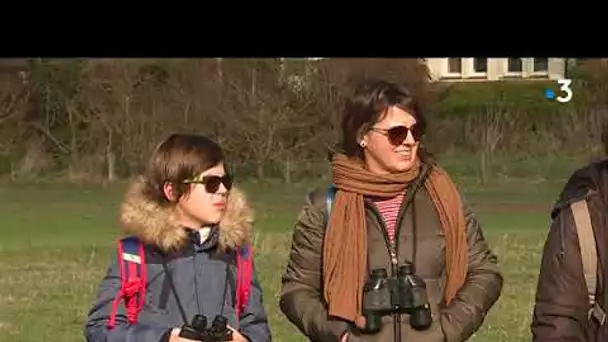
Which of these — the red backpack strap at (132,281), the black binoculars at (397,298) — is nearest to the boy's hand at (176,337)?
the red backpack strap at (132,281)

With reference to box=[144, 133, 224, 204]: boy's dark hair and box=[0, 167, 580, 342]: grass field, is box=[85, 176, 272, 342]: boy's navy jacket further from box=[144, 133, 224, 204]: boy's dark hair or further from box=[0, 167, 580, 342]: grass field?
box=[0, 167, 580, 342]: grass field

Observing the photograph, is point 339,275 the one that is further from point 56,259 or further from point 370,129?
point 56,259

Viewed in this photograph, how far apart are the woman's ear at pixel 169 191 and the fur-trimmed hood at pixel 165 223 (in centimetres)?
4

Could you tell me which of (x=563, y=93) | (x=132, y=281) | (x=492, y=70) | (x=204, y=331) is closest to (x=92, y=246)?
(x=492, y=70)

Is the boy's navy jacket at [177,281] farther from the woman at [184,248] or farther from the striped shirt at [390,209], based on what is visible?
the striped shirt at [390,209]

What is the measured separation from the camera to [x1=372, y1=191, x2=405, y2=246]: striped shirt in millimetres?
3578

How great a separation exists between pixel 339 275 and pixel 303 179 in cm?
1151

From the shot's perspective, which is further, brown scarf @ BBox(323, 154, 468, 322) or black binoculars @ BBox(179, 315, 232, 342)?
brown scarf @ BBox(323, 154, 468, 322)

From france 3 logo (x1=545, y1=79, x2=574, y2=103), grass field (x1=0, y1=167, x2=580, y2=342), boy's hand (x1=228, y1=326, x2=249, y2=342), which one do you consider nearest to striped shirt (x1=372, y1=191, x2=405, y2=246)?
boy's hand (x1=228, y1=326, x2=249, y2=342)

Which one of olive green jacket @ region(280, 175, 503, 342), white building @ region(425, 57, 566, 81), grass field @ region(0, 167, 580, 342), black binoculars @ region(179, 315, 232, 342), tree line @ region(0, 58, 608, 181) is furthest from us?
tree line @ region(0, 58, 608, 181)

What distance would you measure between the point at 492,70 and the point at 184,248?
1147cm

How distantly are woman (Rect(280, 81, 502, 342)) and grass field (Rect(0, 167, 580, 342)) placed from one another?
3704mm

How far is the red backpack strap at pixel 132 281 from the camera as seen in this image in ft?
11.2
